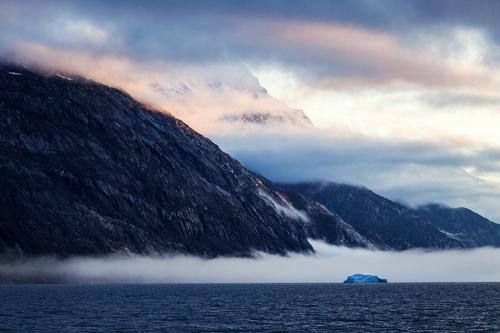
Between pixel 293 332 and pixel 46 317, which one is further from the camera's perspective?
pixel 46 317

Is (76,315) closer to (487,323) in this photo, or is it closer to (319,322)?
(319,322)

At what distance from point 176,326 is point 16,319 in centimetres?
4077

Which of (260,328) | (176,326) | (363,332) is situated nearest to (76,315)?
(176,326)

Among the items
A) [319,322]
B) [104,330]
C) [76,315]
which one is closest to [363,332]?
[319,322]

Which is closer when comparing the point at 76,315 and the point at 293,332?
the point at 293,332

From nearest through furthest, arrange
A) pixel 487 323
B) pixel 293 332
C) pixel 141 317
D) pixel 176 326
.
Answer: pixel 293 332, pixel 176 326, pixel 487 323, pixel 141 317

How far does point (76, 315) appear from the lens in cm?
19938

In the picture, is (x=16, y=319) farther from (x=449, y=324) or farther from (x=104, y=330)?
(x=449, y=324)

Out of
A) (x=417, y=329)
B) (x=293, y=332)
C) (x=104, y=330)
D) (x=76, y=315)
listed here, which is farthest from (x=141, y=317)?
(x=417, y=329)

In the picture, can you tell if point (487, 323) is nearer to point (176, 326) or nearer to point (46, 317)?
point (176, 326)

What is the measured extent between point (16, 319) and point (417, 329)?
294 ft

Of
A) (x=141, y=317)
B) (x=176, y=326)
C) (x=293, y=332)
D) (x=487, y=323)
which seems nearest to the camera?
(x=293, y=332)

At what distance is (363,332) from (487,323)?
38.3 metres

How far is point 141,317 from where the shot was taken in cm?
19438
